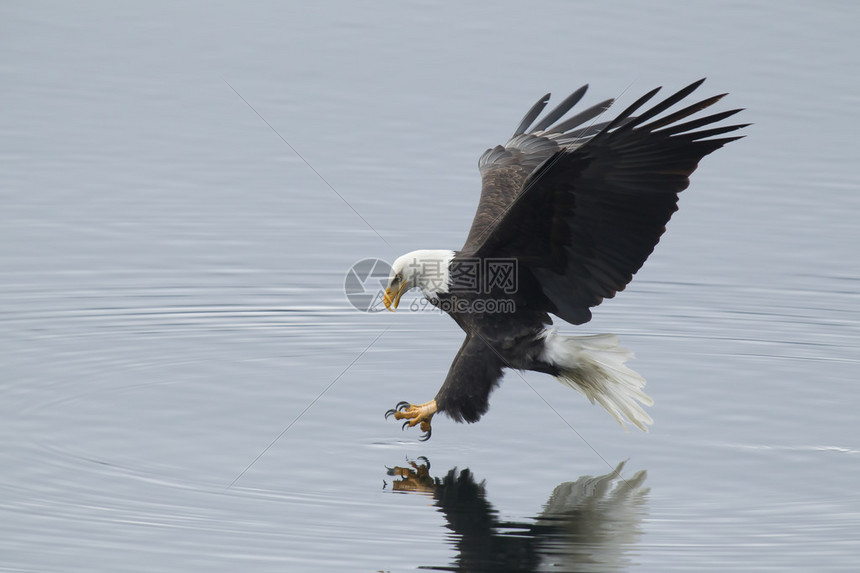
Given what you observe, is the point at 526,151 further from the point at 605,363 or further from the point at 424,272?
the point at 605,363

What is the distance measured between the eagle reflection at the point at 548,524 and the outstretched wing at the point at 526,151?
1.55 meters

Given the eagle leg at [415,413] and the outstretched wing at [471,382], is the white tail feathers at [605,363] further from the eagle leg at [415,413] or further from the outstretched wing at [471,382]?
the eagle leg at [415,413]

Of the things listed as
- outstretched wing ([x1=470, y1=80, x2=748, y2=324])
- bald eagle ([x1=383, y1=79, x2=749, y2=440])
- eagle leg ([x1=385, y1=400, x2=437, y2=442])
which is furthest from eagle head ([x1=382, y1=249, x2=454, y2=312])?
eagle leg ([x1=385, y1=400, x2=437, y2=442])

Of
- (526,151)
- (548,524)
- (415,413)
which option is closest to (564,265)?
(415,413)

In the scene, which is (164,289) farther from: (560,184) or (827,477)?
(827,477)

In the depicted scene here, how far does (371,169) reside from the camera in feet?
33.0

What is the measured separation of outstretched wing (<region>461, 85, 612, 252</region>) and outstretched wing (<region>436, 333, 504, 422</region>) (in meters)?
0.82

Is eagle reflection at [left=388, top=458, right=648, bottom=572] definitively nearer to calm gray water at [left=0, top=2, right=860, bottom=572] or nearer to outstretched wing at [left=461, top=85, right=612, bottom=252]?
calm gray water at [left=0, top=2, right=860, bottom=572]

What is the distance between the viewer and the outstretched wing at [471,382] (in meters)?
5.85

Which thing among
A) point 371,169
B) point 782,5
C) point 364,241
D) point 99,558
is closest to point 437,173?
point 371,169

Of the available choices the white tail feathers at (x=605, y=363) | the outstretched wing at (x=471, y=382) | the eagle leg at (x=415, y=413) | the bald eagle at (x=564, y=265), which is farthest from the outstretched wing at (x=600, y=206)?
the eagle leg at (x=415, y=413)

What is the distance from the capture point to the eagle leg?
5.93 m

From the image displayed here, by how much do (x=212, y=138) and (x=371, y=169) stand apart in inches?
64.8

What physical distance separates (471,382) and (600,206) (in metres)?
0.99
